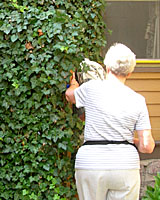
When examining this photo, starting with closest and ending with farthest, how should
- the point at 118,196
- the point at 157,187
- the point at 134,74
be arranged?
the point at 118,196 < the point at 157,187 < the point at 134,74

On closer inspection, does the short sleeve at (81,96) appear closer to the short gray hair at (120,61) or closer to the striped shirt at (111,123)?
the striped shirt at (111,123)

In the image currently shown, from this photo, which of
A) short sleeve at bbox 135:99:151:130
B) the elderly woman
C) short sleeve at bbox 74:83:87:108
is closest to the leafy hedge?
short sleeve at bbox 74:83:87:108

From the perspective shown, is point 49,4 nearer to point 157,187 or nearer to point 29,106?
point 29,106

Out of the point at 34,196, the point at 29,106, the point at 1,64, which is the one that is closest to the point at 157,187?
the point at 34,196

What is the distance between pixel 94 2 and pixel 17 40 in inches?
36.3

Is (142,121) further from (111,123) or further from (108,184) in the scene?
(108,184)

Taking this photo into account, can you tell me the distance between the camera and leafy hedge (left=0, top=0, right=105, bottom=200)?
3.94 m

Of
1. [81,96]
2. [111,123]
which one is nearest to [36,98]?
[81,96]

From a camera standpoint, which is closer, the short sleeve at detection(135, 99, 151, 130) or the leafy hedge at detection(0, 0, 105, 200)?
the short sleeve at detection(135, 99, 151, 130)

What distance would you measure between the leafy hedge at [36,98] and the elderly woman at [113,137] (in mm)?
834

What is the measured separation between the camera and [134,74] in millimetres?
5379

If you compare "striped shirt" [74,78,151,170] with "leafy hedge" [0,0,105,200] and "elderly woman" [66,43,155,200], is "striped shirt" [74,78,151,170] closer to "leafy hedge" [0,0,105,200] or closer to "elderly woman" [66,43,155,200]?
"elderly woman" [66,43,155,200]

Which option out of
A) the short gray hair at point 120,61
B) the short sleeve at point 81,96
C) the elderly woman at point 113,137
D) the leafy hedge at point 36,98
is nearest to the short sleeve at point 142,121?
the elderly woman at point 113,137

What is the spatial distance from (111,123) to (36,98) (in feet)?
3.50
